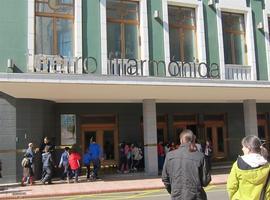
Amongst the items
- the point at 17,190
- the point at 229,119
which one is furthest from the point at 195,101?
the point at 17,190

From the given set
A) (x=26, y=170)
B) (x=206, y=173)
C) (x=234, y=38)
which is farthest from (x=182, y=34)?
(x=206, y=173)

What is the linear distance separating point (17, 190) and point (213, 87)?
9203 millimetres

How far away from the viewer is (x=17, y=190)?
15922mm

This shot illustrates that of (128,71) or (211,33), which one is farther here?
(211,33)

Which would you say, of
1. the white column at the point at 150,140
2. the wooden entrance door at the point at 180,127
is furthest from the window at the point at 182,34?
the wooden entrance door at the point at 180,127

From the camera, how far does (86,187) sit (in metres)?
16.4

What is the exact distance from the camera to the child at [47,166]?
1766 cm

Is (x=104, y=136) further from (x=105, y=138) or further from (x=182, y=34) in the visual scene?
(x=182, y=34)

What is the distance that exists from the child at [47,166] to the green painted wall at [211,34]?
9070 millimetres

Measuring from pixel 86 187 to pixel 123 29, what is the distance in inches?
299

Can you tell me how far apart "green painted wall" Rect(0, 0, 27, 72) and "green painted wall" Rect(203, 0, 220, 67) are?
8855 millimetres

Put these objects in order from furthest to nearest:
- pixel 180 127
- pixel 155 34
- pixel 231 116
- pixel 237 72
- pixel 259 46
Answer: pixel 231 116 → pixel 180 127 → pixel 259 46 → pixel 237 72 → pixel 155 34

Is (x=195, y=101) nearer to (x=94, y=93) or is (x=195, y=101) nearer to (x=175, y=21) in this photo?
(x=175, y=21)

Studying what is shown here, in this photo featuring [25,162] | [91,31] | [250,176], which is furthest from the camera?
[91,31]
